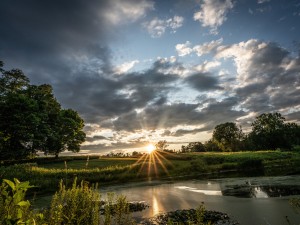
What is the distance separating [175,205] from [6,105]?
107 feet

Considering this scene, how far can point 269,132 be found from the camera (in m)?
99.6

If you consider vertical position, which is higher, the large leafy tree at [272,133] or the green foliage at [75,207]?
the large leafy tree at [272,133]

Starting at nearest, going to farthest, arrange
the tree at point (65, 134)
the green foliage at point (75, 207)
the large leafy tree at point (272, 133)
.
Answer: the green foliage at point (75, 207) < the tree at point (65, 134) < the large leafy tree at point (272, 133)

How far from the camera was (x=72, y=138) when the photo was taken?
2106 inches

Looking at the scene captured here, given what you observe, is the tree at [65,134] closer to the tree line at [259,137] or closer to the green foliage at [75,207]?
the green foliage at [75,207]

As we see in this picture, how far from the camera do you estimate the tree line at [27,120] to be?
36.5 metres

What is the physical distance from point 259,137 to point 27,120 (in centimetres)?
8819

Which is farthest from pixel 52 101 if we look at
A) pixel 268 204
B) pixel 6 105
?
pixel 268 204

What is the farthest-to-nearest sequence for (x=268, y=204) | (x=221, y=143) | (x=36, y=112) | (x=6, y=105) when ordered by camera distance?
(x=221, y=143), (x=36, y=112), (x=6, y=105), (x=268, y=204)

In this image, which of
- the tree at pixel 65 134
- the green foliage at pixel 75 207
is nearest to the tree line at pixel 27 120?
the tree at pixel 65 134

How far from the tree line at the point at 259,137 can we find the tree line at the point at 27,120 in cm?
7143

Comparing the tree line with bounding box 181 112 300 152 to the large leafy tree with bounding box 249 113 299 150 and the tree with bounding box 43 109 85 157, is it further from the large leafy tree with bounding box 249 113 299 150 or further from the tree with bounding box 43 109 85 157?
the tree with bounding box 43 109 85 157

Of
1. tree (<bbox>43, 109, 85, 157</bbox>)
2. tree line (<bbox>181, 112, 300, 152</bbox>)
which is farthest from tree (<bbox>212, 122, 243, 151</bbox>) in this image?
tree (<bbox>43, 109, 85, 157</bbox>)

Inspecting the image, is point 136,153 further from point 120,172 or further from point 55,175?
point 55,175
